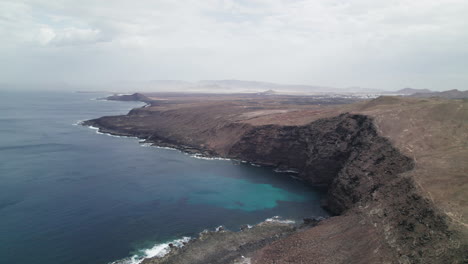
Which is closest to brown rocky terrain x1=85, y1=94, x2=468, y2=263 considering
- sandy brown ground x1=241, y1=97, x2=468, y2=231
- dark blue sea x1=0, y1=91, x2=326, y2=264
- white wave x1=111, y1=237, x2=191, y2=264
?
sandy brown ground x1=241, y1=97, x2=468, y2=231

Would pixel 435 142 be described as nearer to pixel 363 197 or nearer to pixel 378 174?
pixel 378 174

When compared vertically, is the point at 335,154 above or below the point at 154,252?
above

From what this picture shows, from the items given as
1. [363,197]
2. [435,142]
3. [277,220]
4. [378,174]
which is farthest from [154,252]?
[435,142]

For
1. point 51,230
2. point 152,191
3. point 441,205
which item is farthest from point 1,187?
point 441,205

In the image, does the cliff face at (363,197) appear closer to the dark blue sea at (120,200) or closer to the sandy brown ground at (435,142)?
the sandy brown ground at (435,142)

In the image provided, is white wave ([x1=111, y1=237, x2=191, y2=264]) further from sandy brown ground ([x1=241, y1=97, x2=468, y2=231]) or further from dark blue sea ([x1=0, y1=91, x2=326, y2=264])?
sandy brown ground ([x1=241, y1=97, x2=468, y2=231])

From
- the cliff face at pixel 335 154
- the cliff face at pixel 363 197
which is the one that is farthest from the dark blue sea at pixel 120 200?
the cliff face at pixel 363 197
